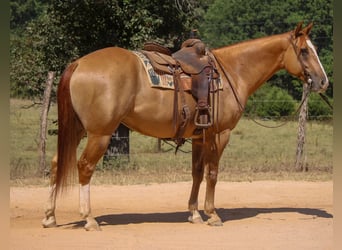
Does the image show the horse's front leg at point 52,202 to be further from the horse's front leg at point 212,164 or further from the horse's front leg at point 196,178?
the horse's front leg at point 212,164

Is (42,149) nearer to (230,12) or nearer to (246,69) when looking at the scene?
(246,69)

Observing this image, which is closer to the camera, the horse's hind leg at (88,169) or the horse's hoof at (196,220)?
the horse's hind leg at (88,169)

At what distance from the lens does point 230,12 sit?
87.7 ft

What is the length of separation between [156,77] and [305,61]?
2.00 meters

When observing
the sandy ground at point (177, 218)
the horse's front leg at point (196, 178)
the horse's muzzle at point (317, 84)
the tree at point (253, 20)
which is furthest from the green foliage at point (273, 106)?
the horse's front leg at point (196, 178)

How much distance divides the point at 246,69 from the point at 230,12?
67.4ft

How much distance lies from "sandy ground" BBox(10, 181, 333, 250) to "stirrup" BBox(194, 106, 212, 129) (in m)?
1.20

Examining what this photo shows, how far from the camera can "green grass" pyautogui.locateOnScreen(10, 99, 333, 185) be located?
34.5 feet

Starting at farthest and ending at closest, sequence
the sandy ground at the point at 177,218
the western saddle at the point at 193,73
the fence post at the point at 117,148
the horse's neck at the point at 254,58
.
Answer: the fence post at the point at 117,148, the horse's neck at the point at 254,58, the western saddle at the point at 193,73, the sandy ground at the point at 177,218

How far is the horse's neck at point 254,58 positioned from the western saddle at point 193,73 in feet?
1.72

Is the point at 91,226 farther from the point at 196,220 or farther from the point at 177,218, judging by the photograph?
the point at 177,218

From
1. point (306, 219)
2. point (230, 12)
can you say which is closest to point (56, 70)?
point (306, 219)

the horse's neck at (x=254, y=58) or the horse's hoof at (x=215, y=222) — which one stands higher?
the horse's neck at (x=254, y=58)

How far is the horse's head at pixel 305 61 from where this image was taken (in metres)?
6.61
